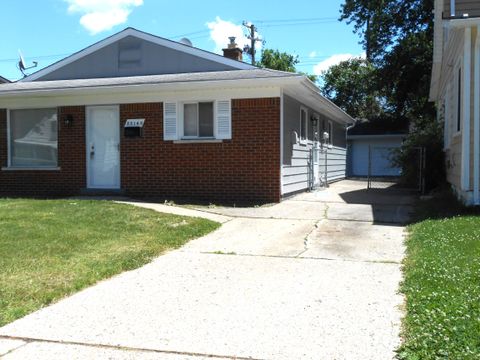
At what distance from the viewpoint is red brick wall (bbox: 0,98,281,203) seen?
1204 centimetres

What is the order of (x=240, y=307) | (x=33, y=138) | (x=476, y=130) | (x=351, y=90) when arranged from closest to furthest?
(x=240, y=307) < (x=476, y=130) < (x=33, y=138) < (x=351, y=90)

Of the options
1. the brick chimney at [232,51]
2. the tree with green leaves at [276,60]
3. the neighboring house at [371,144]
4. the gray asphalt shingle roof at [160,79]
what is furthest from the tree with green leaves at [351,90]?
the gray asphalt shingle roof at [160,79]

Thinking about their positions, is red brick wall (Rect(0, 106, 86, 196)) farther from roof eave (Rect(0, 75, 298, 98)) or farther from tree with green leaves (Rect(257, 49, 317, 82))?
tree with green leaves (Rect(257, 49, 317, 82))

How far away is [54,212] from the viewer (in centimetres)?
980

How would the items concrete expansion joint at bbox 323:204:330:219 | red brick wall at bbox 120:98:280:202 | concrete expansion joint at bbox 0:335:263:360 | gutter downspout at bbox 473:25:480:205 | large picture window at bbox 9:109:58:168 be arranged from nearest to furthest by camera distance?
concrete expansion joint at bbox 0:335:263:360, gutter downspout at bbox 473:25:480:205, concrete expansion joint at bbox 323:204:330:219, red brick wall at bbox 120:98:280:202, large picture window at bbox 9:109:58:168

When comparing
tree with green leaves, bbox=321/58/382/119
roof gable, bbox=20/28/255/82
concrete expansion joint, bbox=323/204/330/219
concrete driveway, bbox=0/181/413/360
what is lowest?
concrete driveway, bbox=0/181/413/360

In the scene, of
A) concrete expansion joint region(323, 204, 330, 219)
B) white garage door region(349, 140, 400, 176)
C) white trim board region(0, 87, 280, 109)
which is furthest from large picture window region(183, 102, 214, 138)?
white garage door region(349, 140, 400, 176)

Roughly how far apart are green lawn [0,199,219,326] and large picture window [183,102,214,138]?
2852mm

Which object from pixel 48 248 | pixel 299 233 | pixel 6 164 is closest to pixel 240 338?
pixel 48 248

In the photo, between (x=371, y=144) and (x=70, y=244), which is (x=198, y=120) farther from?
(x=371, y=144)

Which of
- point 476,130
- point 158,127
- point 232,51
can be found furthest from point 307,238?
point 232,51

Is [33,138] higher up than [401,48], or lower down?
lower down

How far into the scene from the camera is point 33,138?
46.3 feet

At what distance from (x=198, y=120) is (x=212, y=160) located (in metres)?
1.03
